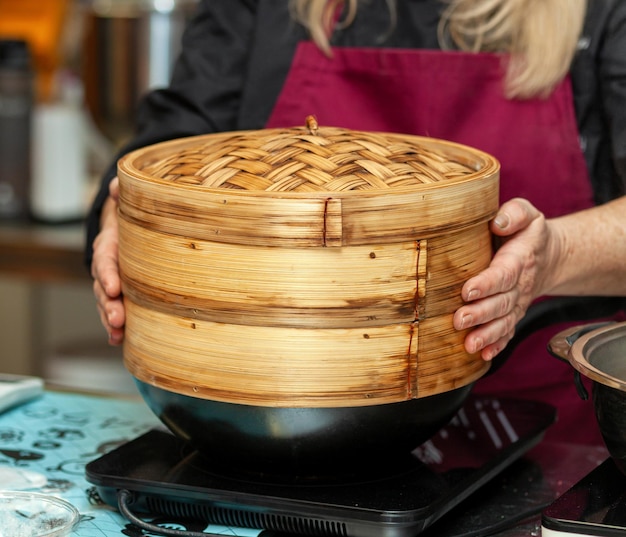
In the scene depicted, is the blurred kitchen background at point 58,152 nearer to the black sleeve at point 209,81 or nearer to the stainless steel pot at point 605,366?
the black sleeve at point 209,81

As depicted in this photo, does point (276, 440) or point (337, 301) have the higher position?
point (337, 301)

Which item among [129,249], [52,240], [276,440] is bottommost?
[52,240]

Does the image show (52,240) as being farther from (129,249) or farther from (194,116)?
(129,249)

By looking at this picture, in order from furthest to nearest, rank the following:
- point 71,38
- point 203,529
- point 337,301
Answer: point 71,38 → point 203,529 → point 337,301

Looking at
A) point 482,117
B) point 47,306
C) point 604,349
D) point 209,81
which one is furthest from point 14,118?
point 604,349

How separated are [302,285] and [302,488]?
8.2 inches

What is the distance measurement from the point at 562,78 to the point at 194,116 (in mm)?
509

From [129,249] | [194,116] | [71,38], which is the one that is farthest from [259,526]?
[71,38]

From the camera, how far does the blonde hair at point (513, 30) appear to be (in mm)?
1329

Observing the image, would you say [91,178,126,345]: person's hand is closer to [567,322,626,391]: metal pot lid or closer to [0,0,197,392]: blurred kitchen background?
[567,322,626,391]: metal pot lid

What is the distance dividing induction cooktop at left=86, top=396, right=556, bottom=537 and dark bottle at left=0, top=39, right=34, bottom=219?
155 centimetres

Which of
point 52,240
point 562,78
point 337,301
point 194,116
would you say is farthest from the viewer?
point 52,240

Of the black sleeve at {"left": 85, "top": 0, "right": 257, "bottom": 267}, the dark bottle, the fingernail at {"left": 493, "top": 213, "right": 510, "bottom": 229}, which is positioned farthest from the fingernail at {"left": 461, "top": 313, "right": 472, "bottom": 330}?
the dark bottle

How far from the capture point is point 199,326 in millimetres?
896
